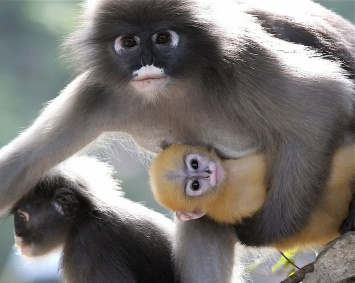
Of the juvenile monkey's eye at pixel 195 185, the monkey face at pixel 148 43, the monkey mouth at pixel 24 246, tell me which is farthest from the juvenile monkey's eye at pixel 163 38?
the monkey mouth at pixel 24 246

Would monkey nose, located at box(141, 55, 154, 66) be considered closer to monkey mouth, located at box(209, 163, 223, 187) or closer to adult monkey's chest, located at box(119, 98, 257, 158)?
adult monkey's chest, located at box(119, 98, 257, 158)

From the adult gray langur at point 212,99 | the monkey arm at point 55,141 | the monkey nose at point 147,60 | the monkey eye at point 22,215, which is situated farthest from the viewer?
the monkey eye at point 22,215

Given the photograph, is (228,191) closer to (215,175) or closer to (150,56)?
(215,175)

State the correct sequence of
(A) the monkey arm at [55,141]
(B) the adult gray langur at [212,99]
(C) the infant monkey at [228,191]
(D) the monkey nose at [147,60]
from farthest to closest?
(A) the monkey arm at [55,141]
(C) the infant monkey at [228,191]
(B) the adult gray langur at [212,99]
(D) the monkey nose at [147,60]

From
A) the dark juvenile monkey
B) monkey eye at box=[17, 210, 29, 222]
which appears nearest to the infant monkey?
the dark juvenile monkey

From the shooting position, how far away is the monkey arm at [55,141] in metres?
4.00

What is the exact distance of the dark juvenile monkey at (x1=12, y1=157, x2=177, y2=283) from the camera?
159 inches

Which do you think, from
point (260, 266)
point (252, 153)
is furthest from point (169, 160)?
point (260, 266)

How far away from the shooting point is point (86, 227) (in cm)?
411

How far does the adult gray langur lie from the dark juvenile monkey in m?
0.13

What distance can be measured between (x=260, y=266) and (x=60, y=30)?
4593mm

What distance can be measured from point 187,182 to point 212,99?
14.1 inches

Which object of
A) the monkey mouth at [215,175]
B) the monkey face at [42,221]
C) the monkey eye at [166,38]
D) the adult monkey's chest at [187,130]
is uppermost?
the monkey eye at [166,38]

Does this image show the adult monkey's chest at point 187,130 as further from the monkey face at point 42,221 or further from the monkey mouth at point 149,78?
the monkey face at point 42,221
